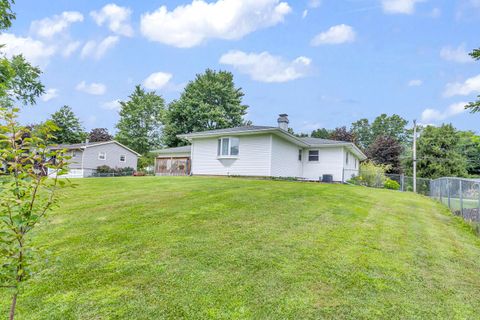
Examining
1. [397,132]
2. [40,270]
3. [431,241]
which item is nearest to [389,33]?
[431,241]

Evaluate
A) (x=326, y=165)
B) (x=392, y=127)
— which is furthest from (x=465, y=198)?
(x=392, y=127)

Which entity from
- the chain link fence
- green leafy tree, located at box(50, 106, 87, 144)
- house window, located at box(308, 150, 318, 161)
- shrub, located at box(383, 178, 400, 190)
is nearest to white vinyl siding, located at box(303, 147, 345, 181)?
house window, located at box(308, 150, 318, 161)

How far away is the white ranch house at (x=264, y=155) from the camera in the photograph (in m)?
15.6

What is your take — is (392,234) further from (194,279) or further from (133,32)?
(133,32)

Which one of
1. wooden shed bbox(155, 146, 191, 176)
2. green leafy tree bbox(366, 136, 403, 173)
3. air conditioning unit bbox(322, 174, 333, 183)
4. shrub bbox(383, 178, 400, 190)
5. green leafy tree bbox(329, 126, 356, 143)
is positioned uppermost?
green leafy tree bbox(329, 126, 356, 143)

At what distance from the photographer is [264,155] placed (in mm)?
15438

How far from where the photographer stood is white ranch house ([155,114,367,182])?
1557cm

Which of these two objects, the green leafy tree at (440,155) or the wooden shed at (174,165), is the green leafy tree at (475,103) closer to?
the wooden shed at (174,165)

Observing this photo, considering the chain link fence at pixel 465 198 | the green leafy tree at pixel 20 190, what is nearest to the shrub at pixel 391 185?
the chain link fence at pixel 465 198

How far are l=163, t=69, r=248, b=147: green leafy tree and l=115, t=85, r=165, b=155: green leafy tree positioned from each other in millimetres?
7212

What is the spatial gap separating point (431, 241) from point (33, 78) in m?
23.8

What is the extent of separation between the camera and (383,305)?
2.86m

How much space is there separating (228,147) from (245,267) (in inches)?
525

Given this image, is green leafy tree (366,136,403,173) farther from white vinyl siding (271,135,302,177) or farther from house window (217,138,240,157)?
house window (217,138,240,157)
